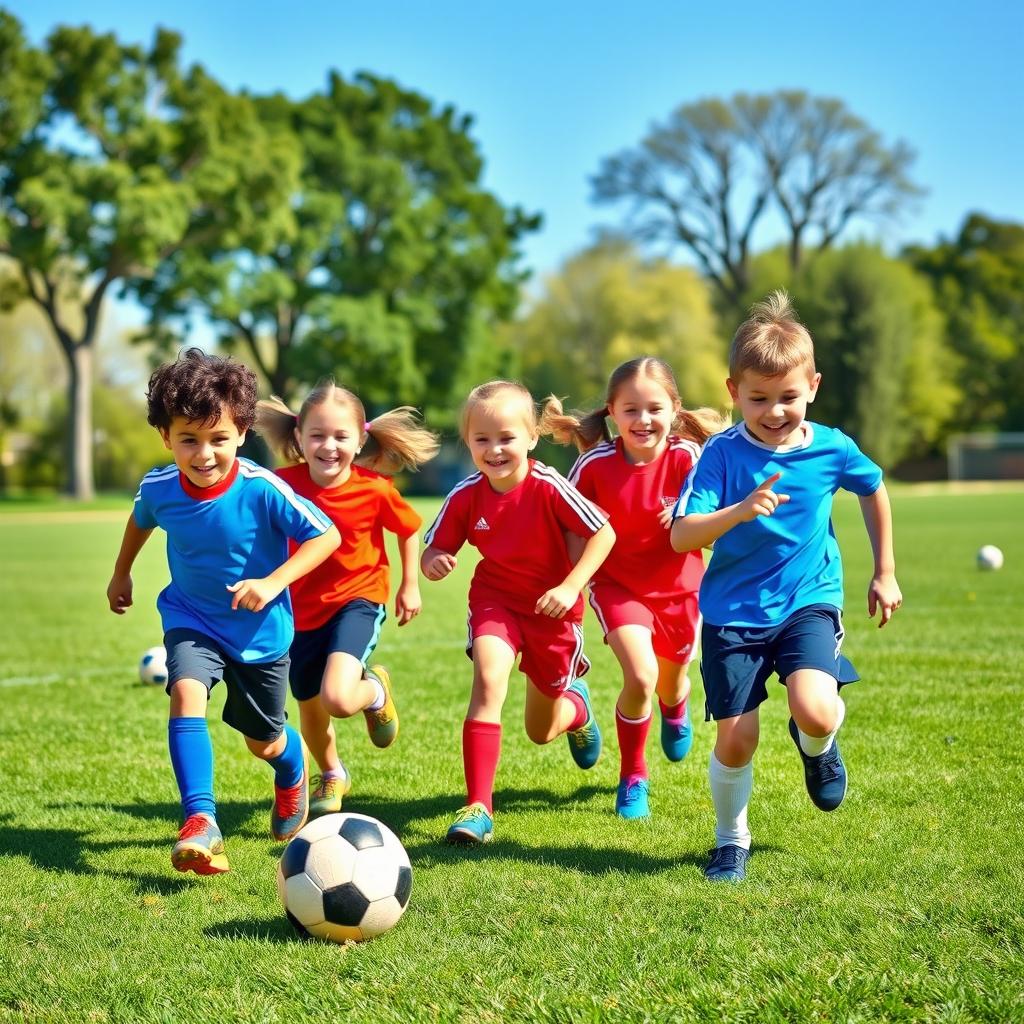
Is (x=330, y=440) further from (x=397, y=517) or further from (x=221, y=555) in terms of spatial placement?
(x=221, y=555)

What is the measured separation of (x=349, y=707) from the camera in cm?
502

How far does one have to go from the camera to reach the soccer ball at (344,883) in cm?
359

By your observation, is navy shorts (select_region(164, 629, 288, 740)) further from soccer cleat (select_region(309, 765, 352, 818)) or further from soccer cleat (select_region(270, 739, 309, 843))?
soccer cleat (select_region(309, 765, 352, 818))

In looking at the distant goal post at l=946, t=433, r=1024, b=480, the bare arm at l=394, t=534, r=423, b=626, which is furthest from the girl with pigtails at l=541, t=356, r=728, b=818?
the distant goal post at l=946, t=433, r=1024, b=480

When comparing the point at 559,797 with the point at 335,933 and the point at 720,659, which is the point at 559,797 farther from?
the point at 335,933

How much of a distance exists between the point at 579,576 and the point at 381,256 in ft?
144

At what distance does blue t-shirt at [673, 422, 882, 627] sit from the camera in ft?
14.3

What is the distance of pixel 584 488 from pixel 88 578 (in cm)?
1342

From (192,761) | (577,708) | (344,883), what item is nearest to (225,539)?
(192,761)

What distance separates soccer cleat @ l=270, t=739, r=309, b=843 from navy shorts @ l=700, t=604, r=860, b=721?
1.66 meters

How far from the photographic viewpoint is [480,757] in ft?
15.7

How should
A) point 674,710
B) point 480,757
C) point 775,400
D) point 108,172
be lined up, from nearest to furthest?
1. point 775,400
2. point 480,757
3. point 674,710
4. point 108,172

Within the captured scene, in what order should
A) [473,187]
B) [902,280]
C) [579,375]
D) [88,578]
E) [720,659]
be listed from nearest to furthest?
[720,659] → [88,578] → [473,187] → [902,280] → [579,375]

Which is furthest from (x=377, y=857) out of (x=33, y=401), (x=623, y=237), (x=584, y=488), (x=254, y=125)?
(x=33, y=401)
